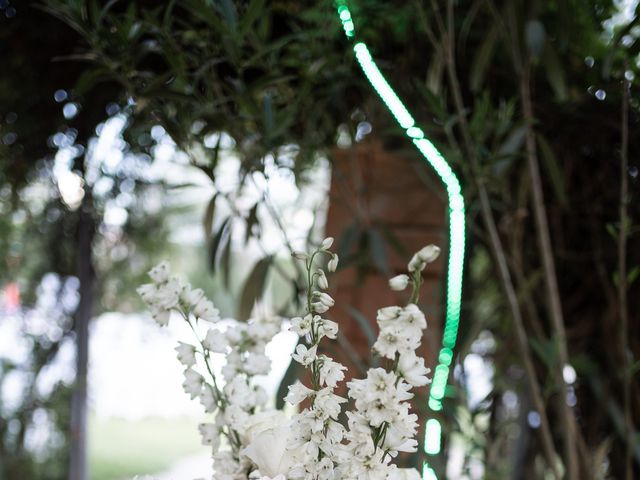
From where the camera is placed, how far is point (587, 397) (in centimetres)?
170

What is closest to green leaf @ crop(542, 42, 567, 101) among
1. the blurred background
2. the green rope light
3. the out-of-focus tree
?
the blurred background

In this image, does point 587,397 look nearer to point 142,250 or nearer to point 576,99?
point 576,99

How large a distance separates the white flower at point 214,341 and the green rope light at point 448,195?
13.7 inches

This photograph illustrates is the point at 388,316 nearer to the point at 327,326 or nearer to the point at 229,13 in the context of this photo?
the point at 327,326

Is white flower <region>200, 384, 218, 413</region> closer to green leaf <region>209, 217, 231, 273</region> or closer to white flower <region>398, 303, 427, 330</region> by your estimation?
white flower <region>398, 303, 427, 330</region>

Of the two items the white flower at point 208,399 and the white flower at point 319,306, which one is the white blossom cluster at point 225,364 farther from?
the white flower at point 319,306

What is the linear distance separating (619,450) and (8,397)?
1.80m

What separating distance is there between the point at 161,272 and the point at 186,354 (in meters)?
0.08

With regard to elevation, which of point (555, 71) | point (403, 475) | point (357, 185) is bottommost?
point (403, 475)

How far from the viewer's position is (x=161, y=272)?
735 millimetres

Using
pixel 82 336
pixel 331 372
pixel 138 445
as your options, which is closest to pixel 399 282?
pixel 331 372

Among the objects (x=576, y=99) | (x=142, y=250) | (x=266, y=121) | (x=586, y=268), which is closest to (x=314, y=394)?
(x=266, y=121)

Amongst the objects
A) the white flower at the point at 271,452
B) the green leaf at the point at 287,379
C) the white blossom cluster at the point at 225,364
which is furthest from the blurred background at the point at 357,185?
the white flower at the point at 271,452

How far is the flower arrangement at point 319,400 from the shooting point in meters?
0.59
